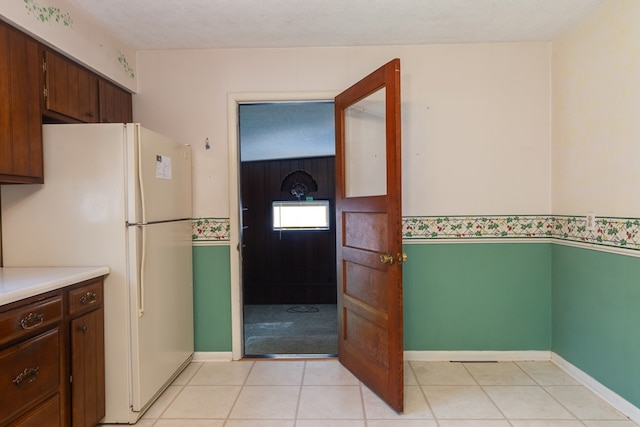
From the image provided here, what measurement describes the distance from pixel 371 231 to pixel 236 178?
3.74ft

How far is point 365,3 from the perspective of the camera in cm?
Result: 219

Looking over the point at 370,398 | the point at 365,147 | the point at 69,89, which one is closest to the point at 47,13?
the point at 69,89

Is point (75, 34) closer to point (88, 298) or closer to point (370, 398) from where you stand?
point (88, 298)

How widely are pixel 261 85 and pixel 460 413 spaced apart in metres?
2.50

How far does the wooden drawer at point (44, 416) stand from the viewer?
150 centimetres

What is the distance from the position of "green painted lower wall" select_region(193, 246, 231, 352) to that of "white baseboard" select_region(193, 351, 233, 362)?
22 mm

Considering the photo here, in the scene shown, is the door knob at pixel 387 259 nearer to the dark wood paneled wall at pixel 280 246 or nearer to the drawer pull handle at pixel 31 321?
the drawer pull handle at pixel 31 321

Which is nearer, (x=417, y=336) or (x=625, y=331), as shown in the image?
(x=625, y=331)

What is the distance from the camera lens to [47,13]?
197 cm

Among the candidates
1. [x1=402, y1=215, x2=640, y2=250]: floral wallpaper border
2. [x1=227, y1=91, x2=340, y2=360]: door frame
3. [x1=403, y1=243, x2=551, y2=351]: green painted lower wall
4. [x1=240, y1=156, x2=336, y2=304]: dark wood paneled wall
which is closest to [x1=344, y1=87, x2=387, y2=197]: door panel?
[x1=227, y1=91, x2=340, y2=360]: door frame

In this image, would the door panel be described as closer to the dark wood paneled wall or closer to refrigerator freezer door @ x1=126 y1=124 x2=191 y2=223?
refrigerator freezer door @ x1=126 y1=124 x2=191 y2=223

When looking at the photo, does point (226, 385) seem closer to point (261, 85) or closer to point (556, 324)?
point (261, 85)

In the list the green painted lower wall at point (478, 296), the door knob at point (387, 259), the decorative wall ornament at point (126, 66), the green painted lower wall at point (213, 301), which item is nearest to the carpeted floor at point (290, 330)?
the green painted lower wall at point (213, 301)

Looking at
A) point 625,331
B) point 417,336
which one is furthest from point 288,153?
point 625,331
